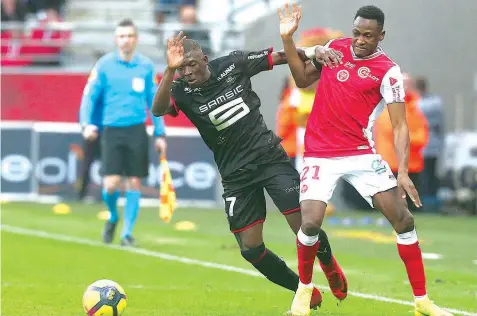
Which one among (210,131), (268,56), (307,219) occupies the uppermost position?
(268,56)

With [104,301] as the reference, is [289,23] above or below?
above

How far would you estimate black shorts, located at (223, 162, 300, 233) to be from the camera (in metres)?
8.95

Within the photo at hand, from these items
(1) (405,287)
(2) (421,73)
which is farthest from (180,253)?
(2) (421,73)

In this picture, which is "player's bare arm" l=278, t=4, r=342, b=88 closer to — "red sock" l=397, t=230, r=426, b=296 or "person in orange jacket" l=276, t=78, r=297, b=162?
"red sock" l=397, t=230, r=426, b=296

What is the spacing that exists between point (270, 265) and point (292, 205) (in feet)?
1.74

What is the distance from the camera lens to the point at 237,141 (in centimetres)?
906

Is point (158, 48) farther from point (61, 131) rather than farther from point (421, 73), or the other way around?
point (421, 73)

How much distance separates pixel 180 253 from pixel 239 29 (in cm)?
977

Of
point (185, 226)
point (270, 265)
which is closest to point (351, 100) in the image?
point (270, 265)

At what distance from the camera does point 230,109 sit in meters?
8.98

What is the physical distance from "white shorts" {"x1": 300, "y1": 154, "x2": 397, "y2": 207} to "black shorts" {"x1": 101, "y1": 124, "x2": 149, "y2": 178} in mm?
5563

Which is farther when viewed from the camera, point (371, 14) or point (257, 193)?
point (257, 193)

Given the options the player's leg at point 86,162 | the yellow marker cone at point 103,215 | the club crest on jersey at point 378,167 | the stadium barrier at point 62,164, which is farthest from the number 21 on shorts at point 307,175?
the stadium barrier at point 62,164

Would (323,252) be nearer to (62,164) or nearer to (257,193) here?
(257,193)
